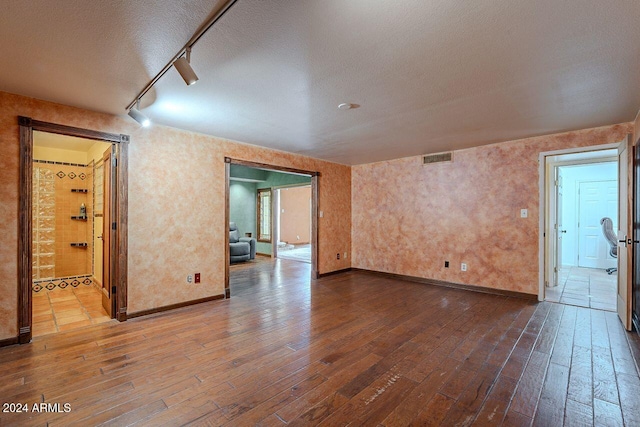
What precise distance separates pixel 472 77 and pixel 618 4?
889 millimetres

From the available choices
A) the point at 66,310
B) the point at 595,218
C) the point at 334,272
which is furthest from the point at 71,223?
the point at 595,218

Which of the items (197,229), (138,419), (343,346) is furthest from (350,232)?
(138,419)

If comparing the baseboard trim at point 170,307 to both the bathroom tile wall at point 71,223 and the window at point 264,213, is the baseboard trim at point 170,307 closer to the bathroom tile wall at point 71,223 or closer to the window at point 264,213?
the bathroom tile wall at point 71,223

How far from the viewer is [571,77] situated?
7.71 feet

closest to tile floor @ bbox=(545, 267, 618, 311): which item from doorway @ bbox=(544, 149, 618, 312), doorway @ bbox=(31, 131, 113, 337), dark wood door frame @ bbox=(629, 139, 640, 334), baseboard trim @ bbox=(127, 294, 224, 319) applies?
doorway @ bbox=(544, 149, 618, 312)

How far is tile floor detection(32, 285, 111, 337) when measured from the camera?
323 centimetres

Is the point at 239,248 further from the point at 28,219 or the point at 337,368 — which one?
the point at 337,368

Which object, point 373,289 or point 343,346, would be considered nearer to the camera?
point 343,346

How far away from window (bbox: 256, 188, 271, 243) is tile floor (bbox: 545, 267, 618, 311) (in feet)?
22.2

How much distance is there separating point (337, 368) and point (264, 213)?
711 cm

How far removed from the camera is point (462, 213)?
4918 millimetres

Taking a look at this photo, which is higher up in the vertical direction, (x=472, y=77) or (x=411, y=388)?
(x=472, y=77)

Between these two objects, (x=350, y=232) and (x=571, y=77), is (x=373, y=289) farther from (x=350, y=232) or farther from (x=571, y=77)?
(x=571, y=77)

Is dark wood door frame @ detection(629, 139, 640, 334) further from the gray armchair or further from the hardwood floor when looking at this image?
the gray armchair
